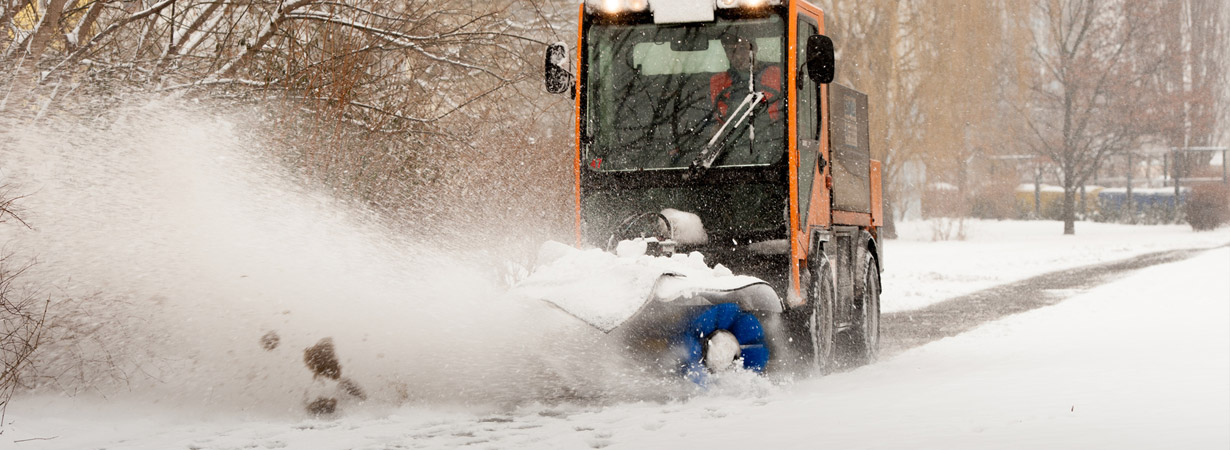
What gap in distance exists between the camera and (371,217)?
10289 mm

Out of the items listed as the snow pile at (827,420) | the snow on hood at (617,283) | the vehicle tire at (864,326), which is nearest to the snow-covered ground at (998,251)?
the vehicle tire at (864,326)

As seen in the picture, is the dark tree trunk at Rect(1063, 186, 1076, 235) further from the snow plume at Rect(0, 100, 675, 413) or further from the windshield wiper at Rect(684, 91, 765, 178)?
the snow plume at Rect(0, 100, 675, 413)

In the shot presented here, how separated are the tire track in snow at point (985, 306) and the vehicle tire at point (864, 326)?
402 mm

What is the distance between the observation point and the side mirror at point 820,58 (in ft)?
25.8

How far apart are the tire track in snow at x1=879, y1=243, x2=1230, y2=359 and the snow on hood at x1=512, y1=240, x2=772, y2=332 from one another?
150 inches

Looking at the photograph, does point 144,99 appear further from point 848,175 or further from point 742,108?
point 848,175

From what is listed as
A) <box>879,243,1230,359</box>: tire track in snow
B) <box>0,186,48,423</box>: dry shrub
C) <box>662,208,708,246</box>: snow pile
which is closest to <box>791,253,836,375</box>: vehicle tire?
<box>662,208,708,246</box>: snow pile

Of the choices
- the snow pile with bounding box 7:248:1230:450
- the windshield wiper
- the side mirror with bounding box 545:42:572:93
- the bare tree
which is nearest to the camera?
the snow pile with bounding box 7:248:1230:450

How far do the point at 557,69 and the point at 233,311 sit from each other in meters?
2.52

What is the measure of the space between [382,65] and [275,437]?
514 cm

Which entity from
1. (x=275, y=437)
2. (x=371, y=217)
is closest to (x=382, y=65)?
(x=371, y=217)

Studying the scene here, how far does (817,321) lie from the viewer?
848cm

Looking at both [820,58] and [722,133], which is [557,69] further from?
[820,58]

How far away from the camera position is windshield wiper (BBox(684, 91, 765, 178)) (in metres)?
8.27
